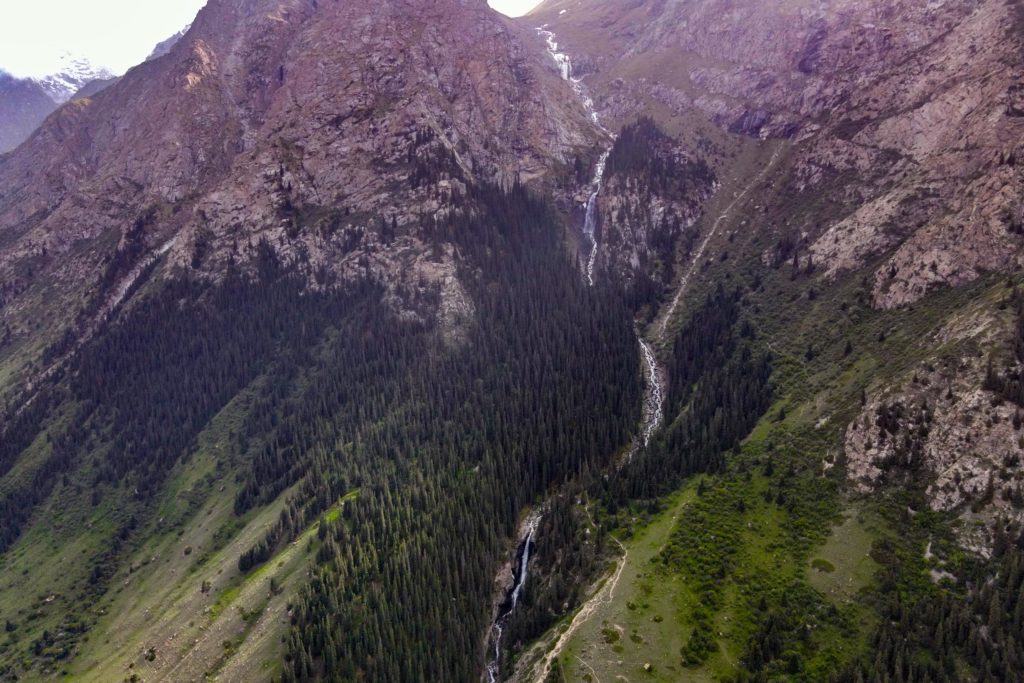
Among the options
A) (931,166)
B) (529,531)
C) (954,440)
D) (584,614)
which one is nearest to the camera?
(584,614)

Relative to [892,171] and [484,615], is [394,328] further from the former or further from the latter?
[892,171]

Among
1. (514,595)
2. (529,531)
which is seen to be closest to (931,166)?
(529,531)

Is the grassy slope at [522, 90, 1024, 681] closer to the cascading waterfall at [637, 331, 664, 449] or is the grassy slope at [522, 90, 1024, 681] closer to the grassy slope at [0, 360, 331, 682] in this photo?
the cascading waterfall at [637, 331, 664, 449]

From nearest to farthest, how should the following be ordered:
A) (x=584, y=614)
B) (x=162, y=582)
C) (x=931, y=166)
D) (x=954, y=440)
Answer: (x=584, y=614) → (x=954, y=440) → (x=162, y=582) → (x=931, y=166)

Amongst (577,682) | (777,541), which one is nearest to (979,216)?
(777,541)

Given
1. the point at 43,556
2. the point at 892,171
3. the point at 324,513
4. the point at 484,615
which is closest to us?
the point at 484,615

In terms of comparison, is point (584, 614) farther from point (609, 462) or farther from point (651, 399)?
point (651, 399)
